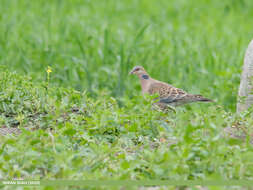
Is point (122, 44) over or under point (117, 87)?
over

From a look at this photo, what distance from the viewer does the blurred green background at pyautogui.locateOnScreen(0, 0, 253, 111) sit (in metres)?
8.06

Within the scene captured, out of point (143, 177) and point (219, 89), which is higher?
point (219, 89)

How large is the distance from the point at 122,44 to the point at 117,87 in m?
0.74

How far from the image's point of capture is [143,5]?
1203 centimetres

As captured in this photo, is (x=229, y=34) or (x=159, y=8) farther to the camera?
(x=159, y=8)

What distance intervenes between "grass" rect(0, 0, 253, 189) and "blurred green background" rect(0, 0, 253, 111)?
0.08 feet

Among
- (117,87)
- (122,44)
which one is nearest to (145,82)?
(117,87)

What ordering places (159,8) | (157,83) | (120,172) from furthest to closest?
1. (159,8)
2. (157,83)
3. (120,172)

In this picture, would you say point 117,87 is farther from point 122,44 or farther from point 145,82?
point 145,82

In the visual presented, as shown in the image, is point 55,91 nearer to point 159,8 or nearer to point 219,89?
point 219,89

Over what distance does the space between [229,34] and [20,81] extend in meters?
6.01

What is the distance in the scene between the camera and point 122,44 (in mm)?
8117

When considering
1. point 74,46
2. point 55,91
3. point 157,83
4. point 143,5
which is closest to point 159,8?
point 143,5

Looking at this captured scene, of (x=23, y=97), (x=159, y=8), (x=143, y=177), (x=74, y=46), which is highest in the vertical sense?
(x=159, y=8)
